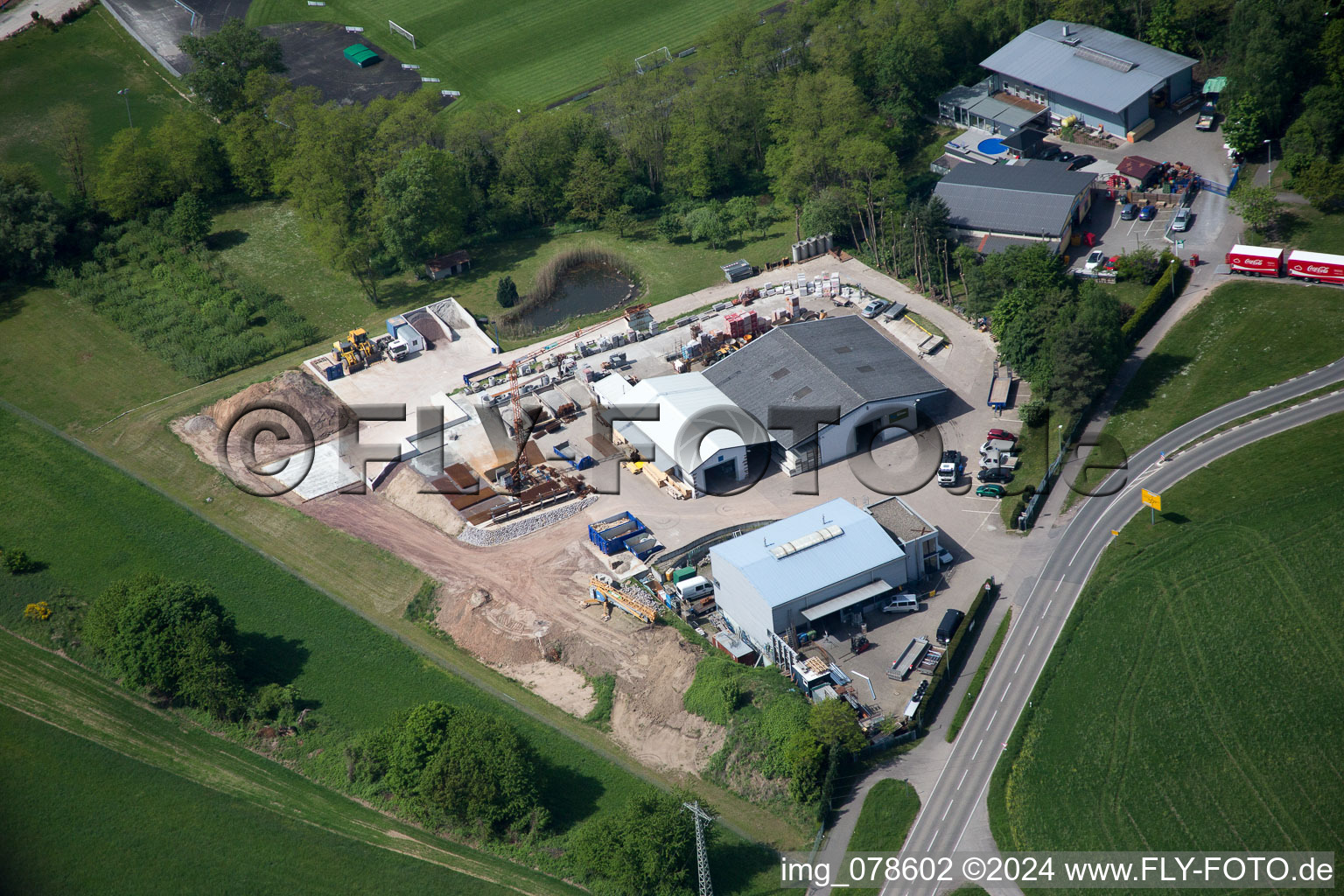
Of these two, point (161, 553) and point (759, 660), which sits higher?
point (161, 553)

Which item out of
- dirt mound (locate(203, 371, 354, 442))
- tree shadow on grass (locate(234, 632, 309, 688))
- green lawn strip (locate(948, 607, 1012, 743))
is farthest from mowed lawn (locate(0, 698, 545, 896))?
dirt mound (locate(203, 371, 354, 442))

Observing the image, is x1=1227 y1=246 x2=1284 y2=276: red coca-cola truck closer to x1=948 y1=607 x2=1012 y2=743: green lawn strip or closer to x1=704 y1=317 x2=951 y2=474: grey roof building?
x1=704 y1=317 x2=951 y2=474: grey roof building

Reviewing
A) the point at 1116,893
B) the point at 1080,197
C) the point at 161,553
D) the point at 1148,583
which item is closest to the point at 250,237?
the point at 161,553

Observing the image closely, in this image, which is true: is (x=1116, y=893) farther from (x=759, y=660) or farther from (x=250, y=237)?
(x=250, y=237)

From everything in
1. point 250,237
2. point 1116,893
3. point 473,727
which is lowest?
point 1116,893

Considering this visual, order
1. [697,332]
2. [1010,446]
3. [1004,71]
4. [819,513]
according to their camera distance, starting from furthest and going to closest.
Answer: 1. [1004,71]
2. [697,332]
3. [1010,446]
4. [819,513]

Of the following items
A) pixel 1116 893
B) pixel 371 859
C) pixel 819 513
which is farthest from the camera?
pixel 819 513

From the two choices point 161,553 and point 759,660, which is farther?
point 161,553

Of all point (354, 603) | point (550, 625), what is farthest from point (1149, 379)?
point (354, 603)
